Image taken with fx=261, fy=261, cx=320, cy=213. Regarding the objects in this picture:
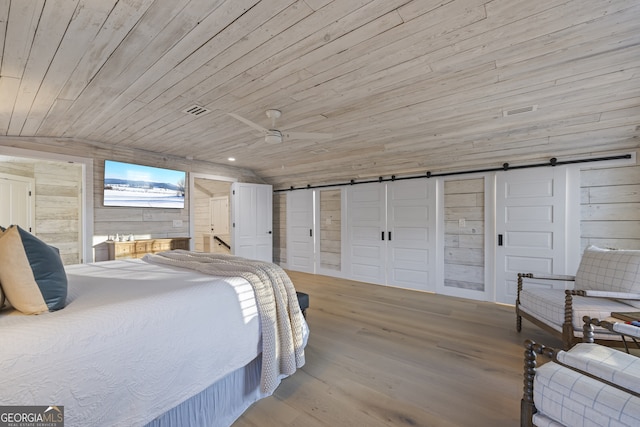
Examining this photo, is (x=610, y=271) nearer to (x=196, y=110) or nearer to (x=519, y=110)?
(x=519, y=110)

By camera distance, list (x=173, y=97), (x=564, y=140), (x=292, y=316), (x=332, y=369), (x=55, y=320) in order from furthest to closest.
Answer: (x=564, y=140)
(x=173, y=97)
(x=332, y=369)
(x=292, y=316)
(x=55, y=320)

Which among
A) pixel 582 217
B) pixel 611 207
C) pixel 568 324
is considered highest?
pixel 611 207

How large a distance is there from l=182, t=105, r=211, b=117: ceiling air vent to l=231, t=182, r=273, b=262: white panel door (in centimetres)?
273

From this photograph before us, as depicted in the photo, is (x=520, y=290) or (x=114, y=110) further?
(x=520, y=290)

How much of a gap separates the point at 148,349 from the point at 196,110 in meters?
2.21

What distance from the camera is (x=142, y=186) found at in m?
4.15

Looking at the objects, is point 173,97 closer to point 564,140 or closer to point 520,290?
point 520,290

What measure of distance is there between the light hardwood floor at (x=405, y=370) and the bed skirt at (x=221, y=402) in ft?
0.25

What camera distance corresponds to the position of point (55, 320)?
108 centimetres

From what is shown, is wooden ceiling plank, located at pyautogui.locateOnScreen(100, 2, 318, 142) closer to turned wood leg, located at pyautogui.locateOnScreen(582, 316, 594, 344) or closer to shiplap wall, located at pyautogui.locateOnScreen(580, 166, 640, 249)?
turned wood leg, located at pyautogui.locateOnScreen(582, 316, 594, 344)

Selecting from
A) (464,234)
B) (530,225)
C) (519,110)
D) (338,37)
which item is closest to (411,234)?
(464,234)

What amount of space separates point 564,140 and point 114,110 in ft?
16.4

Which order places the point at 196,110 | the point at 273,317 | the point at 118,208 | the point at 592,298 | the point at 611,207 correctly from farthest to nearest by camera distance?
the point at 118,208 < the point at 611,207 < the point at 196,110 < the point at 592,298 < the point at 273,317

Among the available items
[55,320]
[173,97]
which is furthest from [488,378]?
[173,97]
